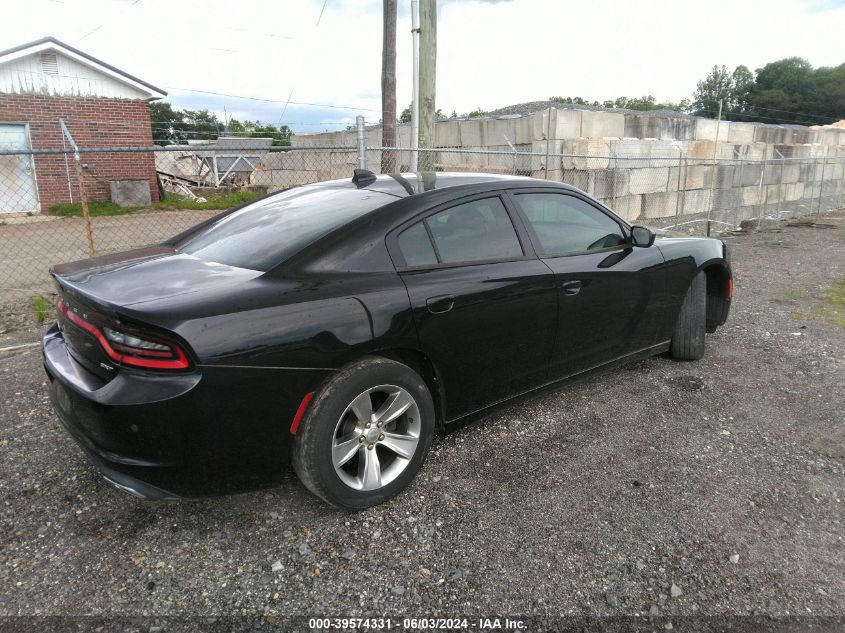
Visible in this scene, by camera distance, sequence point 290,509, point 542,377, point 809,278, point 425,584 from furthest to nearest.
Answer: point 809,278
point 542,377
point 290,509
point 425,584

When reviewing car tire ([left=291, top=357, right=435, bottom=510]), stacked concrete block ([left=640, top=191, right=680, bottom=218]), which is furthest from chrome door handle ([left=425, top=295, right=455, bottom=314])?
stacked concrete block ([left=640, top=191, right=680, bottom=218])

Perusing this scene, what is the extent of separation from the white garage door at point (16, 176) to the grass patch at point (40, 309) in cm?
1160

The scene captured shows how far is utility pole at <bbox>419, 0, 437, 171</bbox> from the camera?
8062 mm

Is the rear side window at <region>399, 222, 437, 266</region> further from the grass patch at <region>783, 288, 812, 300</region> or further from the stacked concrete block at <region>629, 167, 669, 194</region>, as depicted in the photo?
the stacked concrete block at <region>629, 167, 669, 194</region>

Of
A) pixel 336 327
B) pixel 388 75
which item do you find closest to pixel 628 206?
pixel 388 75

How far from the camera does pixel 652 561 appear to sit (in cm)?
255

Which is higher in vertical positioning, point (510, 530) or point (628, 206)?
point (628, 206)

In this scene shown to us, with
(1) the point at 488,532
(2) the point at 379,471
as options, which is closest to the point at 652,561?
(1) the point at 488,532

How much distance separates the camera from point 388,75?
1155 centimetres

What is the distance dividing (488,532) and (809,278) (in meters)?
7.59

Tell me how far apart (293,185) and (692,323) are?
12.4 m

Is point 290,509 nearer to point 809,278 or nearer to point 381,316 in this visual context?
point 381,316

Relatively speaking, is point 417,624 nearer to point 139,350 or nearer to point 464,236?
point 139,350

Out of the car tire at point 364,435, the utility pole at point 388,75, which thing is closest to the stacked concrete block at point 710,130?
the utility pole at point 388,75
